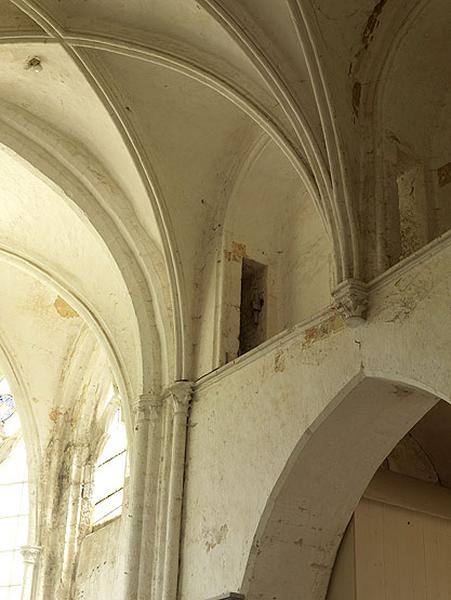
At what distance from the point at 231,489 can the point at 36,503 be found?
16.3 feet

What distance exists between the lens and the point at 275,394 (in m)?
7.87

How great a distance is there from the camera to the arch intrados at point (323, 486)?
7242 mm

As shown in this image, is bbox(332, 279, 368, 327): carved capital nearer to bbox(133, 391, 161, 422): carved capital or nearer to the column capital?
bbox(133, 391, 161, 422): carved capital

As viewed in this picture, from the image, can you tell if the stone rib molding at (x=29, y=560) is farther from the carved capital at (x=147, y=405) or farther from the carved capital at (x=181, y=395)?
the carved capital at (x=181, y=395)

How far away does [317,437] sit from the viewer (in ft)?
24.3

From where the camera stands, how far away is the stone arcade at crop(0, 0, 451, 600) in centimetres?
736

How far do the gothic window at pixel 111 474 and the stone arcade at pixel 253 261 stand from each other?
48cm

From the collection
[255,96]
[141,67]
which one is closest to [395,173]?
[255,96]

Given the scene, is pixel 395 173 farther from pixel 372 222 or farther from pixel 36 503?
pixel 36 503

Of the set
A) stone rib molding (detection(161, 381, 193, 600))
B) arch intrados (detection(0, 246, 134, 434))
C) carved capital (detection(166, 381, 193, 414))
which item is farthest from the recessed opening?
arch intrados (detection(0, 246, 134, 434))

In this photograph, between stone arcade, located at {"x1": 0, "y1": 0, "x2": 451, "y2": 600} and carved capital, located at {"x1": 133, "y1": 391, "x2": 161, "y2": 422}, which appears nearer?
stone arcade, located at {"x1": 0, "y1": 0, "x2": 451, "y2": 600}

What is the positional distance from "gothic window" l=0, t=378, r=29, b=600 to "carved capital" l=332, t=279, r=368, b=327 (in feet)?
21.9

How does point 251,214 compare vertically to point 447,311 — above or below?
above

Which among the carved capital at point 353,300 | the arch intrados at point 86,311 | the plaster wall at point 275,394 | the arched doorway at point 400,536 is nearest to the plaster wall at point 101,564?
the arch intrados at point 86,311
